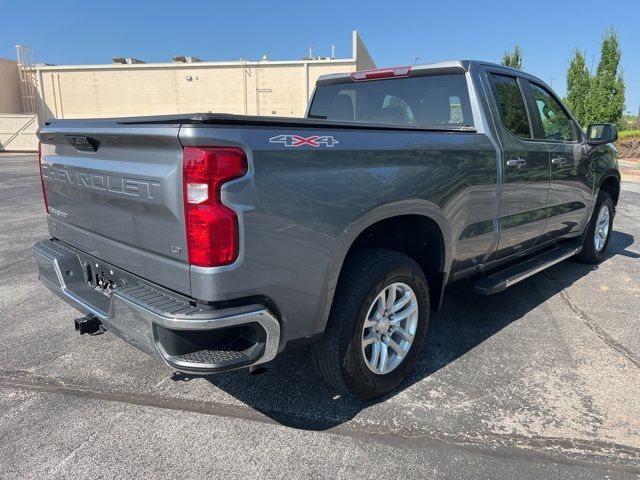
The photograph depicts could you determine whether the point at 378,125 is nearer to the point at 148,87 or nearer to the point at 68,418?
the point at 68,418

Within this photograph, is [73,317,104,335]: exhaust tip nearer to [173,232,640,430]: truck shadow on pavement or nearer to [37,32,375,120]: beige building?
[173,232,640,430]: truck shadow on pavement

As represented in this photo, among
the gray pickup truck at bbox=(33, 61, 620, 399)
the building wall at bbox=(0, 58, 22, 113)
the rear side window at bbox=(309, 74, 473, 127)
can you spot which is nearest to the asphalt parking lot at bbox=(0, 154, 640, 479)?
the gray pickup truck at bbox=(33, 61, 620, 399)

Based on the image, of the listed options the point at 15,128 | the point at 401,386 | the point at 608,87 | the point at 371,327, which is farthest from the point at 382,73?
the point at 15,128

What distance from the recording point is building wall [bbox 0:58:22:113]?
1329 inches

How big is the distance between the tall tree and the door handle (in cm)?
2109

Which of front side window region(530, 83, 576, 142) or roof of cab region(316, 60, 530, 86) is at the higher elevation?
roof of cab region(316, 60, 530, 86)

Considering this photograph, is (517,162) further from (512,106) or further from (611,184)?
(611,184)

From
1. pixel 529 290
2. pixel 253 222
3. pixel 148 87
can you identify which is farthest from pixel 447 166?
pixel 148 87

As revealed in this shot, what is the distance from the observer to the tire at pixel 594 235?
5.61m

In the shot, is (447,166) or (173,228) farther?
(447,166)

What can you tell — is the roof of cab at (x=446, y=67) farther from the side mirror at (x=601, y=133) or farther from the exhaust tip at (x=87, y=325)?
the exhaust tip at (x=87, y=325)

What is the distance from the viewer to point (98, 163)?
8.42 feet

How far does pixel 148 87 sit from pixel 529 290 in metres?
31.8

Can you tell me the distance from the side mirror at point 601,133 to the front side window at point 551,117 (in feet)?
0.79
